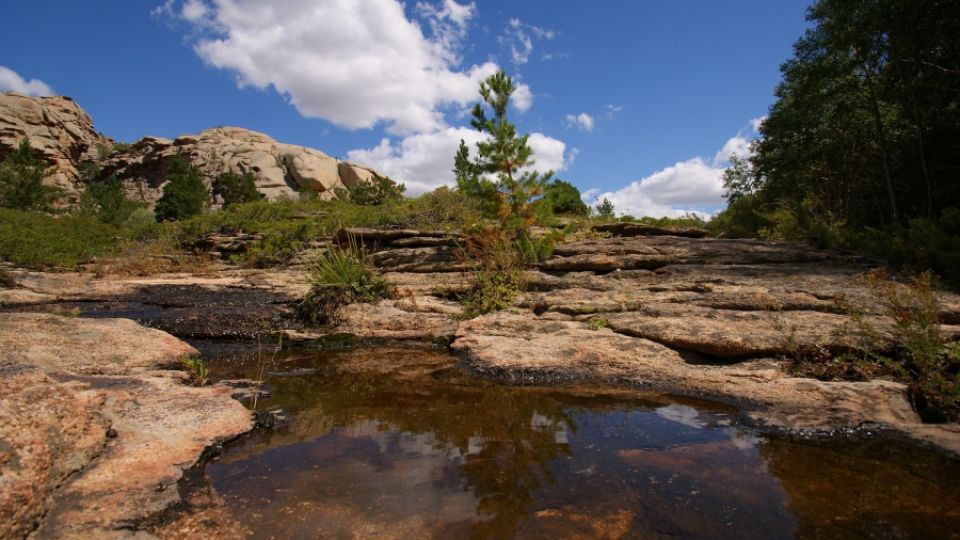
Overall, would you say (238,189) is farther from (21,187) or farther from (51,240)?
(51,240)

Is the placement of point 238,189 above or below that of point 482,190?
above

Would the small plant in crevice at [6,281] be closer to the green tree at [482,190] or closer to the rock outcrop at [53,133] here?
the green tree at [482,190]

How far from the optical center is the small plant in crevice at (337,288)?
23.6 feet

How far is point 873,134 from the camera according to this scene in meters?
18.5

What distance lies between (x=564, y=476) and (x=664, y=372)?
85.4 inches

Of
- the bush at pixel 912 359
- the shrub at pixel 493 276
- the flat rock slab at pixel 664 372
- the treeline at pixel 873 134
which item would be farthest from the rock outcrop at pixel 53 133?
the bush at pixel 912 359

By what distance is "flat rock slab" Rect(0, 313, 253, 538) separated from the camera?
1860 mm

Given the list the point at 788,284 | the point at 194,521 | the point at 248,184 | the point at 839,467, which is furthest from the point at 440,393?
the point at 248,184

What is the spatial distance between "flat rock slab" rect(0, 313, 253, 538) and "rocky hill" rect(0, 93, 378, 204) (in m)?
52.6

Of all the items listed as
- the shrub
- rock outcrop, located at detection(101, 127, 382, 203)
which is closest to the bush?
the shrub

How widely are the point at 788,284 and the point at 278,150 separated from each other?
6585cm

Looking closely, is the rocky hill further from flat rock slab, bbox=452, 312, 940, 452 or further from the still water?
the still water

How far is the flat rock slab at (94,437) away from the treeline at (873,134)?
8.30 m

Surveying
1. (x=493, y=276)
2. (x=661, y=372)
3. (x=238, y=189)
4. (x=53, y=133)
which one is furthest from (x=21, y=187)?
(x=661, y=372)
